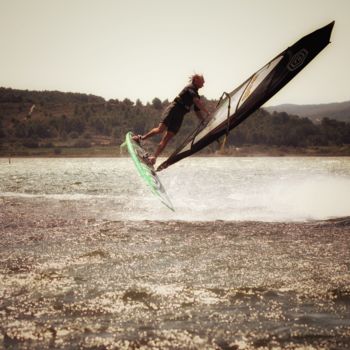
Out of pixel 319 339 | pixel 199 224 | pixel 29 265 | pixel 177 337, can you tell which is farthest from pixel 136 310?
pixel 199 224

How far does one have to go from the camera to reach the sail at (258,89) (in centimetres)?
923

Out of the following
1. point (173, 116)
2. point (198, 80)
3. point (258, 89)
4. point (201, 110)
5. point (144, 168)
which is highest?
point (198, 80)

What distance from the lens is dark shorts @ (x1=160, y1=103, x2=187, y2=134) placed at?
1160 centimetres

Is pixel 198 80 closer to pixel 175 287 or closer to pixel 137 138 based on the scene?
pixel 137 138

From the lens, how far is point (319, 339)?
18.7ft

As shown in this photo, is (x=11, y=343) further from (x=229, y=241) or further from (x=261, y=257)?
(x=229, y=241)

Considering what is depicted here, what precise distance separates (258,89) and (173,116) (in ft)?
8.95

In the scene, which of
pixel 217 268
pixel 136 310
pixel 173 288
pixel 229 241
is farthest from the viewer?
pixel 229 241

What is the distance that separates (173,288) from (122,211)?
1284 cm

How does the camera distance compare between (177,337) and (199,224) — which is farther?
(199,224)

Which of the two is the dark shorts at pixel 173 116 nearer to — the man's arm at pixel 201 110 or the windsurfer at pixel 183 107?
the windsurfer at pixel 183 107

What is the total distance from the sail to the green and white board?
0.97m

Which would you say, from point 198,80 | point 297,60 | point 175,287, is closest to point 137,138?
point 198,80

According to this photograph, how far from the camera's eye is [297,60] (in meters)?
9.53
